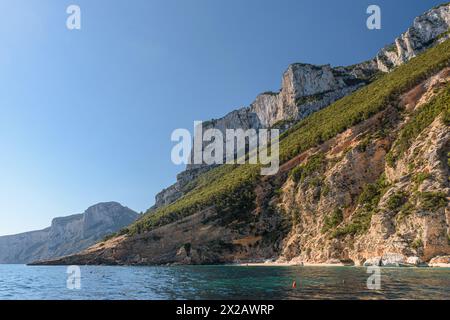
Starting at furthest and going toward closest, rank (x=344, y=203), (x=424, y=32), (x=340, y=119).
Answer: (x=424, y=32), (x=340, y=119), (x=344, y=203)

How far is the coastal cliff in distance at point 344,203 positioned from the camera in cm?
7650

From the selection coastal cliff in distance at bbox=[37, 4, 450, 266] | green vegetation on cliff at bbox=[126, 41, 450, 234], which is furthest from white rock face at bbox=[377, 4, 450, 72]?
coastal cliff in distance at bbox=[37, 4, 450, 266]

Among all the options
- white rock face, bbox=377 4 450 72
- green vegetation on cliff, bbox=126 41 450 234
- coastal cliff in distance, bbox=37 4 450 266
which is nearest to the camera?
coastal cliff in distance, bbox=37 4 450 266

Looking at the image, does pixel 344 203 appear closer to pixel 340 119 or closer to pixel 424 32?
pixel 340 119

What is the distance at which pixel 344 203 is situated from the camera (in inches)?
4048

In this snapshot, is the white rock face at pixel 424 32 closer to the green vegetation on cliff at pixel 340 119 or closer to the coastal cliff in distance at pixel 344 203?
the green vegetation on cliff at pixel 340 119

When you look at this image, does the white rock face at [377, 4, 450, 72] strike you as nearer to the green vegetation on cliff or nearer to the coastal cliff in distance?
the green vegetation on cliff

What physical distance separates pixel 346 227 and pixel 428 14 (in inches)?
6271

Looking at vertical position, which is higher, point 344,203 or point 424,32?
point 424,32

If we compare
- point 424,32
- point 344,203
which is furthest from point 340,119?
point 424,32

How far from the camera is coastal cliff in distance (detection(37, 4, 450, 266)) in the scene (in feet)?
251

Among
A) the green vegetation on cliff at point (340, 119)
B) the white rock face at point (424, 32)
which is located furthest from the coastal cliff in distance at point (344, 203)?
the white rock face at point (424, 32)

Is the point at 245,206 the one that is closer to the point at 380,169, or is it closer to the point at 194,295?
the point at 380,169
